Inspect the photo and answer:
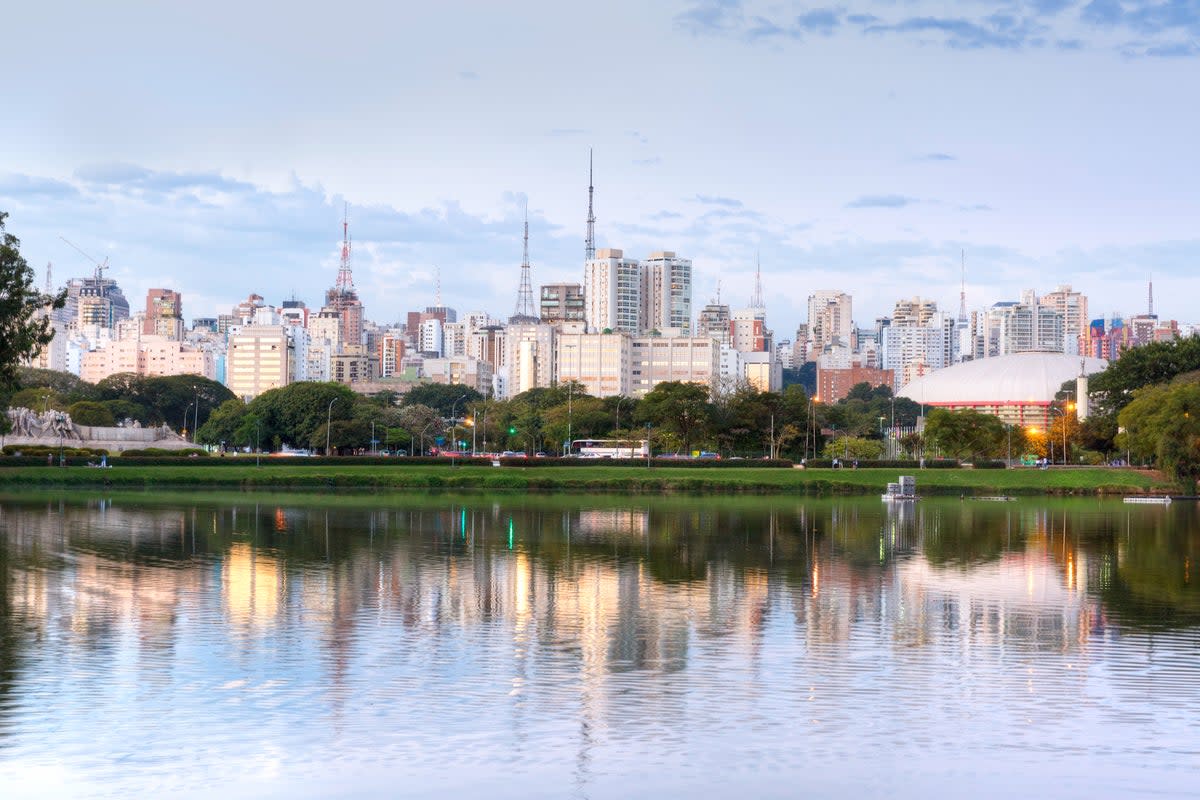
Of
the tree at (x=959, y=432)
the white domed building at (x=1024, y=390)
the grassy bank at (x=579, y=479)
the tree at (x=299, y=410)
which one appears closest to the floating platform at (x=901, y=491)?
the grassy bank at (x=579, y=479)

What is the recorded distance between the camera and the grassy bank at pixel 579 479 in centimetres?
6850

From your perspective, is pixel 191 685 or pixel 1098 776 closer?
pixel 1098 776

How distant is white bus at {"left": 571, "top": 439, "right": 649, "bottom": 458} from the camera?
114m

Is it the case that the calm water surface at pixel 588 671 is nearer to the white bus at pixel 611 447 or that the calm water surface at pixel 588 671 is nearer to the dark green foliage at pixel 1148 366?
the dark green foliage at pixel 1148 366

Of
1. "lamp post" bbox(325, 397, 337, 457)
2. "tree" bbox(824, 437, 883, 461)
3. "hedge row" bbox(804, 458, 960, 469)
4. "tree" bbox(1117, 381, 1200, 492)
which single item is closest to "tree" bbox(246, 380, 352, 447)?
"lamp post" bbox(325, 397, 337, 457)

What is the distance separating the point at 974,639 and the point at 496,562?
43.1 feet

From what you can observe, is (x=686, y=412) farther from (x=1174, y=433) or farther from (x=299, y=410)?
(x=1174, y=433)

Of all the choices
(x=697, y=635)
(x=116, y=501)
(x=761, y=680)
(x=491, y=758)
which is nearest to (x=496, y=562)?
(x=697, y=635)

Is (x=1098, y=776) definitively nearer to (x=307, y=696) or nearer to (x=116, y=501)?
(x=307, y=696)

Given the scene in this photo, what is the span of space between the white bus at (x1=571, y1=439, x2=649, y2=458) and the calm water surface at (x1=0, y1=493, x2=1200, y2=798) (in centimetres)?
7943

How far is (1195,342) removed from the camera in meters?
96.0

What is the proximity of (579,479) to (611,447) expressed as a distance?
52857 millimetres

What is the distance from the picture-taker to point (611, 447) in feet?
413

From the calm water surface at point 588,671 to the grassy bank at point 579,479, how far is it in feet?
112
